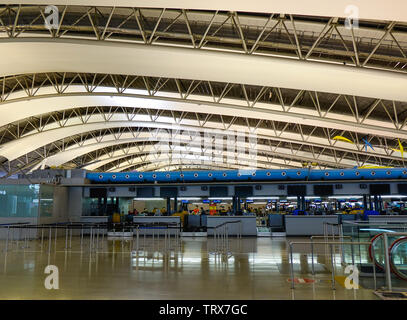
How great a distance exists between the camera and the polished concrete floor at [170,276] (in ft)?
18.6

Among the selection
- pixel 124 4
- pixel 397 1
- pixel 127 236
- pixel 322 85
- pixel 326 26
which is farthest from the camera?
pixel 127 236

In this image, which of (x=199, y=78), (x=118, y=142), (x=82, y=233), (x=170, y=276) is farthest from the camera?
(x=118, y=142)

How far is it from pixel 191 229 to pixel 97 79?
1119 centimetres

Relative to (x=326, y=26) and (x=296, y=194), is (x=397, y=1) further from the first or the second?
(x=296, y=194)

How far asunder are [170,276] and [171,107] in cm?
1636

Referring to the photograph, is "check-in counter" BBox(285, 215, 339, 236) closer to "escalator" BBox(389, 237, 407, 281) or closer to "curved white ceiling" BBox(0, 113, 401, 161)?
"curved white ceiling" BBox(0, 113, 401, 161)

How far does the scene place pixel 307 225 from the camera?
675 inches

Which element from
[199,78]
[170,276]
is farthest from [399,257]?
[199,78]

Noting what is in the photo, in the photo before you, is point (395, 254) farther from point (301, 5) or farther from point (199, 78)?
point (199, 78)

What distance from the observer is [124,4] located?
34.9ft

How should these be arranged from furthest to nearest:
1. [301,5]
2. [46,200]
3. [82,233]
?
[46,200], [82,233], [301,5]

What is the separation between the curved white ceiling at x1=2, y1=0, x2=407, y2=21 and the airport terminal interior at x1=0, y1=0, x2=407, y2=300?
55 millimetres

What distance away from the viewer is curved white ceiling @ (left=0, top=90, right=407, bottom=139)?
791 inches
